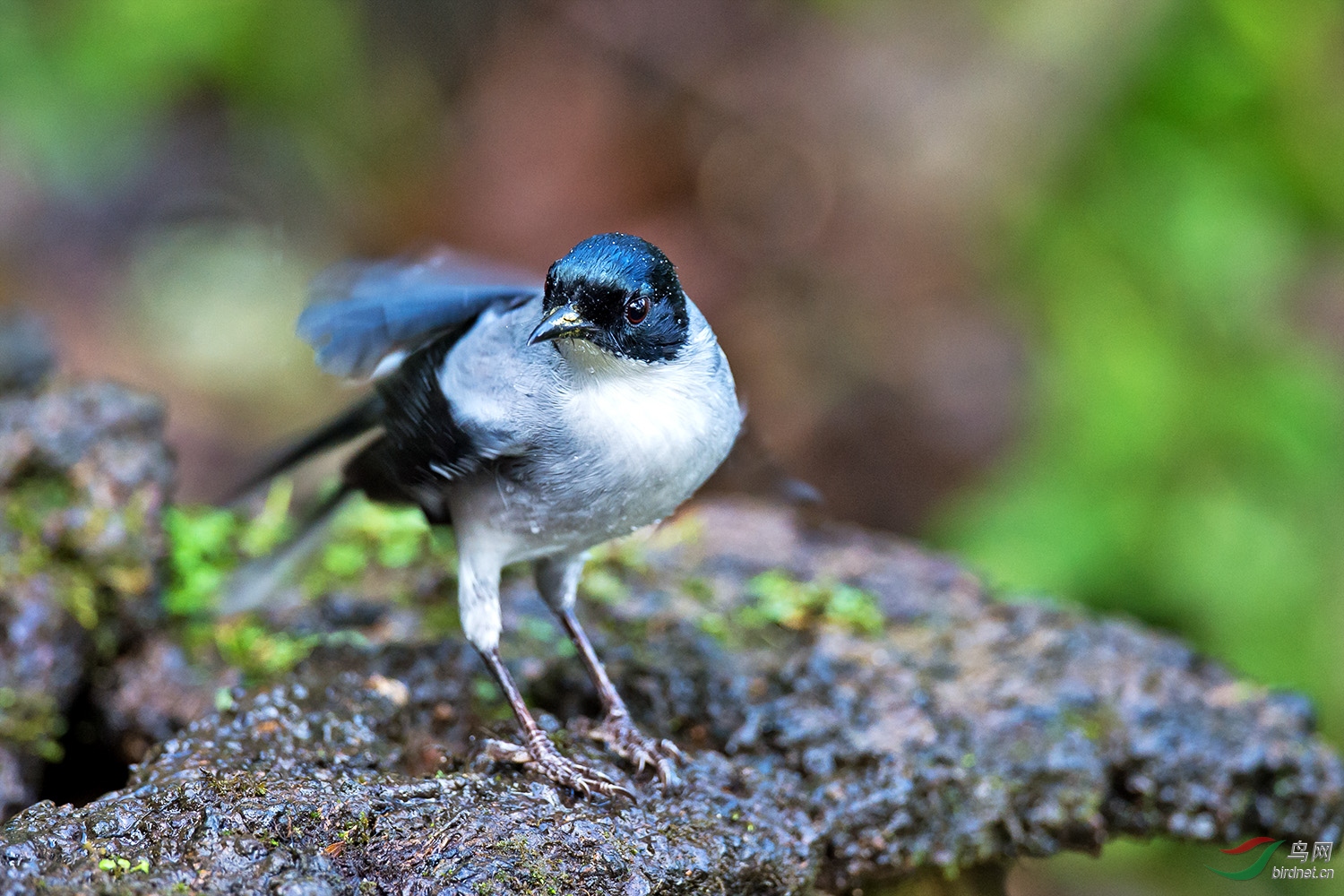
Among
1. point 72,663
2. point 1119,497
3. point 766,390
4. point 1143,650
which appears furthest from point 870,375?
point 72,663

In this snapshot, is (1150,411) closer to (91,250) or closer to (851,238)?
(851,238)

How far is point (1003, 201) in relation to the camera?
24.8 feet

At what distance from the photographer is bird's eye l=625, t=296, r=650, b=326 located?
299cm

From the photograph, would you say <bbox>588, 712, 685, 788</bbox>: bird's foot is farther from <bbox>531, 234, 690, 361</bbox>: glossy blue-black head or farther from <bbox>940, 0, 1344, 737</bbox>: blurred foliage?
<bbox>940, 0, 1344, 737</bbox>: blurred foliage

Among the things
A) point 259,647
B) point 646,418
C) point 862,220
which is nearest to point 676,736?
point 646,418

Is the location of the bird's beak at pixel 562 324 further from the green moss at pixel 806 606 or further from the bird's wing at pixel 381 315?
the green moss at pixel 806 606

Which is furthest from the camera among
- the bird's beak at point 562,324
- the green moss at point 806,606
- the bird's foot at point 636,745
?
the green moss at point 806,606

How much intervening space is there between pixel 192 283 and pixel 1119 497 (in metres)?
6.29

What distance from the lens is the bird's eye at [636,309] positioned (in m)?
2.99

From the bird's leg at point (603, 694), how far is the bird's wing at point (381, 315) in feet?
2.55

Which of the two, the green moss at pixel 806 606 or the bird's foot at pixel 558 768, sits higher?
the green moss at pixel 806 606

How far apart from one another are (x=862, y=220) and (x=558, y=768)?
578 centimetres
